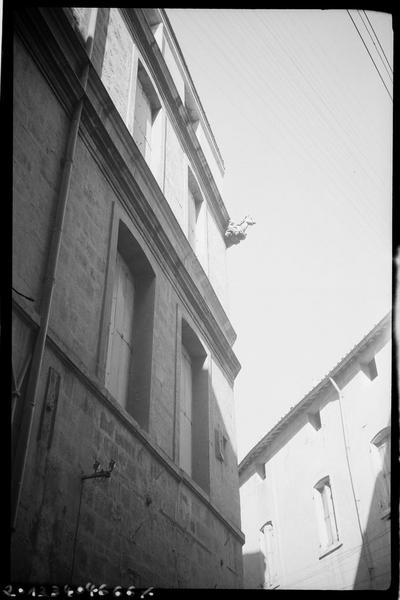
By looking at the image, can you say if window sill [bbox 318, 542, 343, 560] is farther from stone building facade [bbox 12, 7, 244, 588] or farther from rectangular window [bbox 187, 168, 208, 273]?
rectangular window [bbox 187, 168, 208, 273]

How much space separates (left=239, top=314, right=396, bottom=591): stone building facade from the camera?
53.4ft

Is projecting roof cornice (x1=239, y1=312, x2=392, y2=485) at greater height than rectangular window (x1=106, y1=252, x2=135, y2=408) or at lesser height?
greater

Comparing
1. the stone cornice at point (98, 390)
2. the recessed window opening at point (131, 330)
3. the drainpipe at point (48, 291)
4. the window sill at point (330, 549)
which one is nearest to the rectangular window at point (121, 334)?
the recessed window opening at point (131, 330)

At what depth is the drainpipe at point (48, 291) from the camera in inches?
199

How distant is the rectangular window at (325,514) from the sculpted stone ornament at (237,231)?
27.1ft

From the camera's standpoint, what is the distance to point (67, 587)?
4617 mm

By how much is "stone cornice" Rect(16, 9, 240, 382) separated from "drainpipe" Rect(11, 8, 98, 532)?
0.31m

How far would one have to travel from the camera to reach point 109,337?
26.9 feet

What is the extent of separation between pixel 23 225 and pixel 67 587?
340cm

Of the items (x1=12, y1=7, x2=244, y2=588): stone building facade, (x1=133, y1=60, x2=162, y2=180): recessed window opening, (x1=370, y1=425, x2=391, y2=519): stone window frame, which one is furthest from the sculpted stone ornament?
(x1=370, y1=425, x2=391, y2=519): stone window frame

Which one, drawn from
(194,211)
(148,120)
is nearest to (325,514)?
(194,211)

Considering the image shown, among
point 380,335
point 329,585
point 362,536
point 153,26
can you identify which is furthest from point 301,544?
point 153,26

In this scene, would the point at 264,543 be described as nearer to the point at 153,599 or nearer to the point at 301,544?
the point at 301,544

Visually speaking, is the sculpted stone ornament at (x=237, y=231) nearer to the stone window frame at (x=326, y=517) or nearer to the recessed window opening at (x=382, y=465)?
the recessed window opening at (x=382, y=465)
